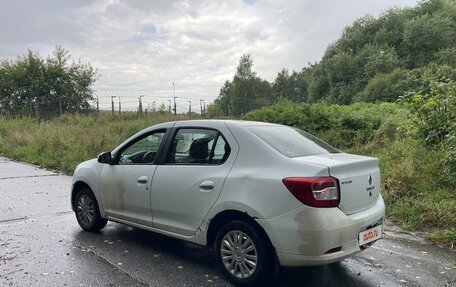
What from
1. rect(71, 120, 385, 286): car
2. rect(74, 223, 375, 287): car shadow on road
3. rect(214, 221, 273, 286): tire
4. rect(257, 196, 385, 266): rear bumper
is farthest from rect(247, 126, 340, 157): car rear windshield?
rect(74, 223, 375, 287): car shadow on road

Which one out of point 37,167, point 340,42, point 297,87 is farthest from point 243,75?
point 37,167

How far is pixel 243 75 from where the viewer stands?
71.1m

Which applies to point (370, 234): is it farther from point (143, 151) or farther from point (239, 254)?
point (143, 151)

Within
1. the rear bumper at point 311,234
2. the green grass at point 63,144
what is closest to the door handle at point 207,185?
the rear bumper at point 311,234

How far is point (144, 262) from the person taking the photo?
14.7 feet

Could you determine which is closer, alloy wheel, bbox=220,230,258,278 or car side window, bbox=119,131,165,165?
alloy wheel, bbox=220,230,258,278

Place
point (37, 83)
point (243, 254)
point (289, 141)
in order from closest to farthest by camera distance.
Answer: point (243, 254) < point (289, 141) < point (37, 83)

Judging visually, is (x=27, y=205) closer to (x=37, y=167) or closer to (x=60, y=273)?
(x=60, y=273)

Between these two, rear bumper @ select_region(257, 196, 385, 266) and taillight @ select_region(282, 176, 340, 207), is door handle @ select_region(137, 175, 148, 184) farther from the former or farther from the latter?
taillight @ select_region(282, 176, 340, 207)

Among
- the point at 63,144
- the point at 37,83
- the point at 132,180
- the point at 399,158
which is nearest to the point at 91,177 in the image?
the point at 132,180

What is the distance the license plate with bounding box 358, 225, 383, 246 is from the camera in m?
3.74

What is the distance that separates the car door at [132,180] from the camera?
4.77 m

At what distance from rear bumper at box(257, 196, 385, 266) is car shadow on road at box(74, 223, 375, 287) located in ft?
1.51

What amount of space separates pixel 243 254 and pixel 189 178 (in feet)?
3.32
